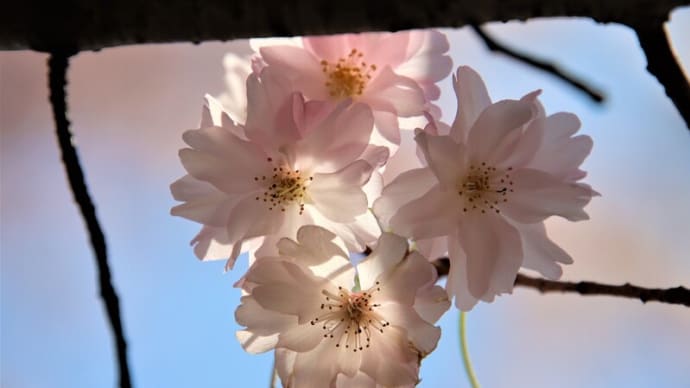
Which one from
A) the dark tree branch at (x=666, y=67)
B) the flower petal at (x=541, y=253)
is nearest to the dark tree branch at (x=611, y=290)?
the flower petal at (x=541, y=253)

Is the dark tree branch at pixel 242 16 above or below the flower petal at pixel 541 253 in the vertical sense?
above

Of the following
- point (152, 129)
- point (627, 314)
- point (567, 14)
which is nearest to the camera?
point (567, 14)

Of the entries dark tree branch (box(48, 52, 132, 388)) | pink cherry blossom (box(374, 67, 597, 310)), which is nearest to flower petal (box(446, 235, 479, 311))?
pink cherry blossom (box(374, 67, 597, 310))

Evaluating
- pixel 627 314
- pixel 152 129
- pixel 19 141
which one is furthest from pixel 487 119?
pixel 19 141

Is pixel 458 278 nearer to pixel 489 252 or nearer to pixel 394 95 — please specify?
pixel 489 252

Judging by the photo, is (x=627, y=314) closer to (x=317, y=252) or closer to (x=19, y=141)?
(x=317, y=252)

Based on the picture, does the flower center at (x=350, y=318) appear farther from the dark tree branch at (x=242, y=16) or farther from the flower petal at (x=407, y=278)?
the dark tree branch at (x=242, y=16)
